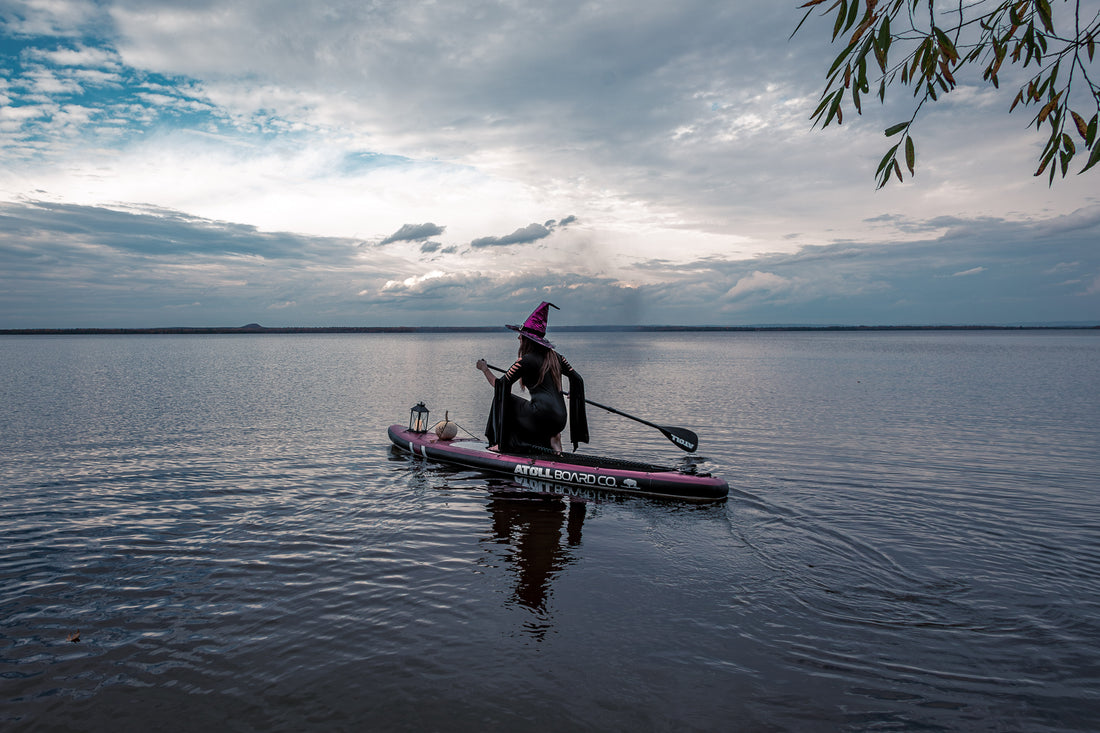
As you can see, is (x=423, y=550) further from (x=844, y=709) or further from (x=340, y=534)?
(x=844, y=709)

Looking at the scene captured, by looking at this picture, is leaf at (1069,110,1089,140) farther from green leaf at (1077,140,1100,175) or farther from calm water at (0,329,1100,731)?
calm water at (0,329,1100,731)

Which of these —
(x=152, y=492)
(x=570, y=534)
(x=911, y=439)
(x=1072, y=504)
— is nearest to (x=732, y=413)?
(x=911, y=439)

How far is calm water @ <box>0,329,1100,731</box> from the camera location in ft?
15.1

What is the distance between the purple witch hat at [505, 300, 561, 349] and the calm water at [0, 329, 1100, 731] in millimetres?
3065

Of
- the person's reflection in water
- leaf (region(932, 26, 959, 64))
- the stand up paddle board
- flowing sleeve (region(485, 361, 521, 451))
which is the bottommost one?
the person's reflection in water

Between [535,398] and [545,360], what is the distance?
0.86 m

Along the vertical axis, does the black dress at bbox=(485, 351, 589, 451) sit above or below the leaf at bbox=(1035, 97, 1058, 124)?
below

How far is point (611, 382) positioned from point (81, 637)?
3551 centimetres

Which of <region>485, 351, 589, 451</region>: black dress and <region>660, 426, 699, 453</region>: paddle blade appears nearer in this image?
<region>485, 351, 589, 451</region>: black dress

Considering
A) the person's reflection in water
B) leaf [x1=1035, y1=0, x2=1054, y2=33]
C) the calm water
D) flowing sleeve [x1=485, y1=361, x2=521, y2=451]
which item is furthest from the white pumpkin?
leaf [x1=1035, y1=0, x2=1054, y2=33]

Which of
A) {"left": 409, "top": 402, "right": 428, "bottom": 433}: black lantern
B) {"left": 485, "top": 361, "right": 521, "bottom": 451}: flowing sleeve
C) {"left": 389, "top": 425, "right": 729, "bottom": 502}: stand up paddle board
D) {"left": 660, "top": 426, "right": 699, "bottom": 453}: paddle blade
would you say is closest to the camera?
{"left": 389, "top": 425, "right": 729, "bottom": 502}: stand up paddle board

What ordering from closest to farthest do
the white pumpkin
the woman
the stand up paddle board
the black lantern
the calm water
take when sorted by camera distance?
the calm water
the stand up paddle board
the woman
the white pumpkin
the black lantern

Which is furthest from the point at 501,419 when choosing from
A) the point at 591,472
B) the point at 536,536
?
the point at 536,536

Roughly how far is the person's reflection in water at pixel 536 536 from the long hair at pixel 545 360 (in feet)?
7.67
